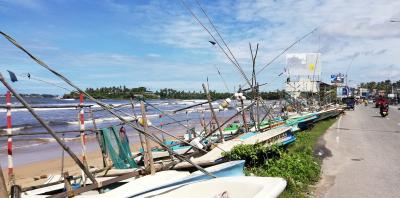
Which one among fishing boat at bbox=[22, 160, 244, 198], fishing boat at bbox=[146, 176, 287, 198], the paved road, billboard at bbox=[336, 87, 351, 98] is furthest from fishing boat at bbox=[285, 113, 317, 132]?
billboard at bbox=[336, 87, 351, 98]

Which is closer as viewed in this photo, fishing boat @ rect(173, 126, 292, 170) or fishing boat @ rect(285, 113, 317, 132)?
fishing boat @ rect(173, 126, 292, 170)

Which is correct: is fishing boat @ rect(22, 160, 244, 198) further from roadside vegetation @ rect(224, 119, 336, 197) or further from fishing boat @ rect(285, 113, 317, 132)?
fishing boat @ rect(285, 113, 317, 132)

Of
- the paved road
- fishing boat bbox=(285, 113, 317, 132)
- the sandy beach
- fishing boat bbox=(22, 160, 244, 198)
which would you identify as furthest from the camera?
fishing boat bbox=(285, 113, 317, 132)

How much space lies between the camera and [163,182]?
545 cm

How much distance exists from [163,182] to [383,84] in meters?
173

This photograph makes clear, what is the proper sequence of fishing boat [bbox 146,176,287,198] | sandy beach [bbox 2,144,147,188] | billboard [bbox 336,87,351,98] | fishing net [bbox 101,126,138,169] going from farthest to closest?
billboard [bbox 336,87,351,98] → sandy beach [bbox 2,144,147,188] → fishing net [bbox 101,126,138,169] → fishing boat [bbox 146,176,287,198]

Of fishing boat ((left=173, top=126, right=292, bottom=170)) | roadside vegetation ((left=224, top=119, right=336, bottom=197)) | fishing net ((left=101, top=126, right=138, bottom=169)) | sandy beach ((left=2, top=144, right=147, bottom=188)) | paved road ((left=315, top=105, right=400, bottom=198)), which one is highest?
fishing net ((left=101, top=126, right=138, bottom=169))

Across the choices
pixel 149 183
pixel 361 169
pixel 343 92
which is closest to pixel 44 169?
Answer: pixel 149 183

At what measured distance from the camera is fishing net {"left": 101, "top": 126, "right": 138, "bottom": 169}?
23.4ft

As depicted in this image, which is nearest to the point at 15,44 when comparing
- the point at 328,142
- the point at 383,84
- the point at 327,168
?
the point at 327,168

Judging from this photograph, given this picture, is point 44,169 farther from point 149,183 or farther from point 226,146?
point 149,183

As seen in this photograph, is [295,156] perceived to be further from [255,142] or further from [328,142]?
[328,142]

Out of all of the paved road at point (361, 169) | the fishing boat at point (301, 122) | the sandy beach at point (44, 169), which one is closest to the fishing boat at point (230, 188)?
the paved road at point (361, 169)

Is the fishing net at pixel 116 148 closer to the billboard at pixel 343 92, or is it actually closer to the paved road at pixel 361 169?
the paved road at pixel 361 169
